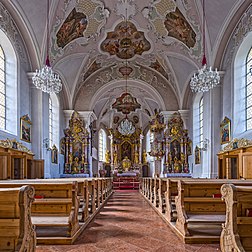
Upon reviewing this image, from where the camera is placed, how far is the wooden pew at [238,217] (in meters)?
3.17

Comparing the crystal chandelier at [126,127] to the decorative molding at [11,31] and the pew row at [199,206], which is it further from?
the pew row at [199,206]

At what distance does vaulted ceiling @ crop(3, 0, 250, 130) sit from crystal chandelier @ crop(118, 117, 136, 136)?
20.9 ft

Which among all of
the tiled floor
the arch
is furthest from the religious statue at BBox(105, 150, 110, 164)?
the tiled floor

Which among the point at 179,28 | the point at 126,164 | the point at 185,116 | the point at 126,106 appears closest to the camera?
the point at 179,28

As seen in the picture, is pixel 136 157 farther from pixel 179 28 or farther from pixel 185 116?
pixel 179 28

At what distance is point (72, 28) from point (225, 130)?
838 cm

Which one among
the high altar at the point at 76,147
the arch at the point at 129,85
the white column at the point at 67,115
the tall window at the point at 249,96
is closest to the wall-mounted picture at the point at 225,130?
the tall window at the point at 249,96

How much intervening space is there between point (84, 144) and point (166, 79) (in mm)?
6753

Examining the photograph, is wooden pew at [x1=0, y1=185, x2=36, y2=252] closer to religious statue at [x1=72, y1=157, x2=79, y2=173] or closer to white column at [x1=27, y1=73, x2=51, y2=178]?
white column at [x1=27, y1=73, x2=51, y2=178]

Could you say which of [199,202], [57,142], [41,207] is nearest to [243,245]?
[199,202]

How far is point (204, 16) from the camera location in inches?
509

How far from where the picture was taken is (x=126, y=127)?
30.3 metres

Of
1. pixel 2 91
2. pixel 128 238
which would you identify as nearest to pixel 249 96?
pixel 128 238

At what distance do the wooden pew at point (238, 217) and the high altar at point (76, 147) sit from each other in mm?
17142
